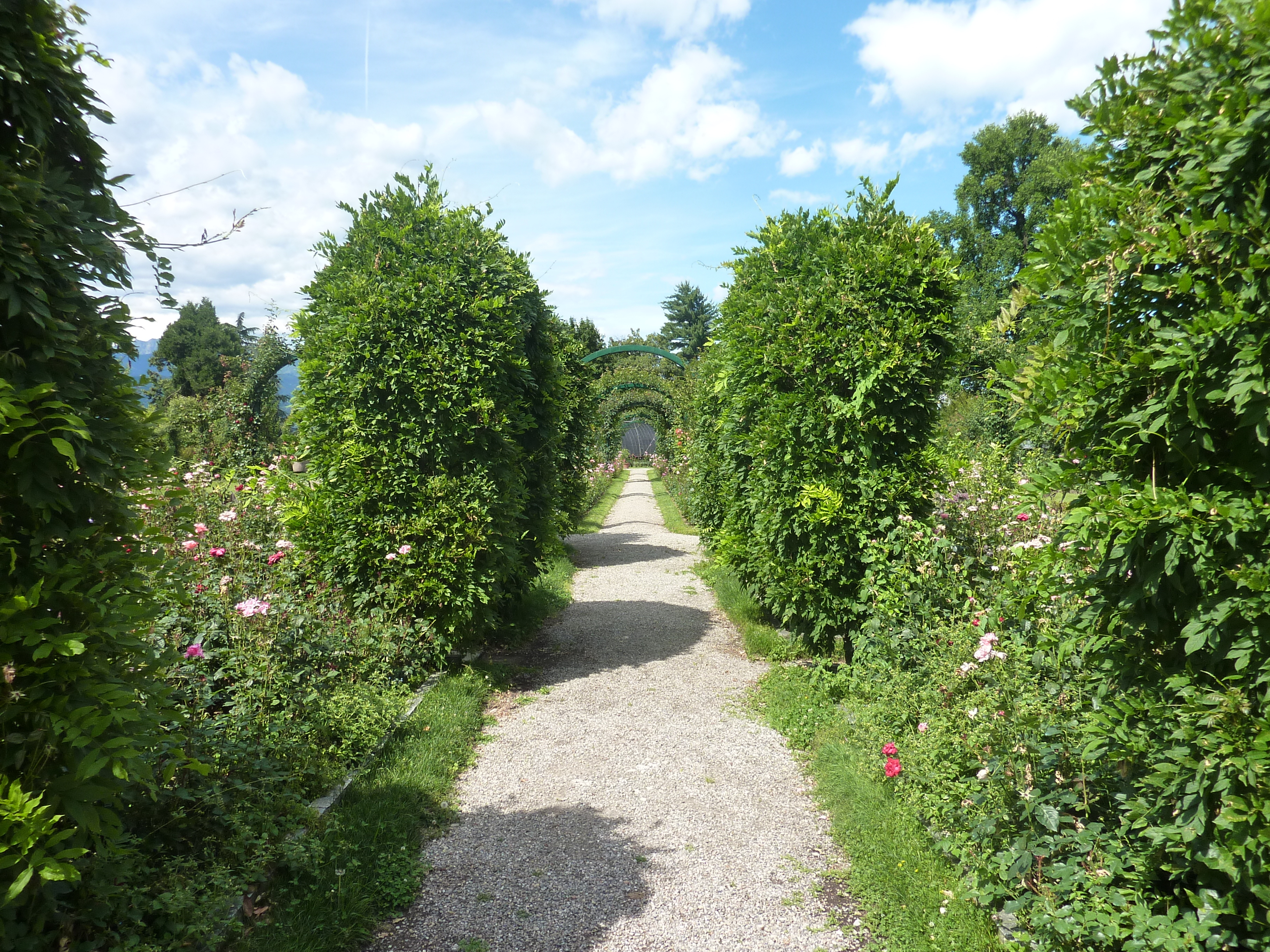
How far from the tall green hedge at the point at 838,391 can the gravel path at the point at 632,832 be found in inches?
50.2

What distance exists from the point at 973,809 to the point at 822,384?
11.2 ft

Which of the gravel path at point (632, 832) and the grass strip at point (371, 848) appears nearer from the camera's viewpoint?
the grass strip at point (371, 848)

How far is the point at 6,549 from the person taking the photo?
1851 millimetres

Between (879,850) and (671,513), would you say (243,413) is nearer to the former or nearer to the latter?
(671,513)

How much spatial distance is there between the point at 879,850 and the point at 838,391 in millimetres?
3352

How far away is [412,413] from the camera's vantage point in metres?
5.99

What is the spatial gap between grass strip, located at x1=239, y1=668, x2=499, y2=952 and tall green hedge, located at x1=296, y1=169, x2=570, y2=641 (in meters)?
1.25

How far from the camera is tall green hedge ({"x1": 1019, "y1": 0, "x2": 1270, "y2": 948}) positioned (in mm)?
1867

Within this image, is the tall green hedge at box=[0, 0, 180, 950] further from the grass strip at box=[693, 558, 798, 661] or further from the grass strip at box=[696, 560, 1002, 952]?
the grass strip at box=[693, 558, 798, 661]

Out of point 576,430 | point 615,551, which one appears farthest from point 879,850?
point 615,551

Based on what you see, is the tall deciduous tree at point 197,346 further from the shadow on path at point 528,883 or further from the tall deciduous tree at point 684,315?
the shadow on path at point 528,883

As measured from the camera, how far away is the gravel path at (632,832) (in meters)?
3.18

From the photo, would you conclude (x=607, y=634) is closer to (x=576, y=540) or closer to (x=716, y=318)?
(x=716, y=318)

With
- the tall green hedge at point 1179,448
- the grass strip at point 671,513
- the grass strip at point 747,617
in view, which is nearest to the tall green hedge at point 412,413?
the grass strip at point 747,617
